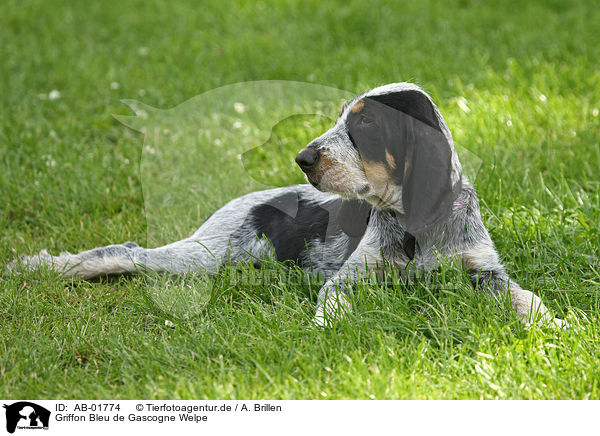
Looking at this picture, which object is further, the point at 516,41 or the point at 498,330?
the point at 516,41

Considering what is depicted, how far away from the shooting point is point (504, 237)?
4.60m

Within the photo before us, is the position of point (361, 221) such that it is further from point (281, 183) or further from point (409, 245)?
point (281, 183)

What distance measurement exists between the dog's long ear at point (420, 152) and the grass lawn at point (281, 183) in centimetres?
46

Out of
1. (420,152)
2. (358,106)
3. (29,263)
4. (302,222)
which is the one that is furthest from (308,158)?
(29,263)

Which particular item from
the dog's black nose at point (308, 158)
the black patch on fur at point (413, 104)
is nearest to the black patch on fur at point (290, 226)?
the dog's black nose at point (308, 158)

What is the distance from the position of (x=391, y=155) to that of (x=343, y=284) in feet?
2.61

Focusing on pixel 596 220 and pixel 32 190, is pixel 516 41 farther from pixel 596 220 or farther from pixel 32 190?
pixel 32 190

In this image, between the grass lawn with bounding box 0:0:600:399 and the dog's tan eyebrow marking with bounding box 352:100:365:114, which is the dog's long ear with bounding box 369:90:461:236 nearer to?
the dog's tan eyebrow marking with bounding box 352:100:365:114

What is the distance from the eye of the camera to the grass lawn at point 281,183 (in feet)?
11.0

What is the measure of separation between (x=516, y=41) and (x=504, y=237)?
16.2ft

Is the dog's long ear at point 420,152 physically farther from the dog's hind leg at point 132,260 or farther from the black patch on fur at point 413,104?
the dog's hind leg at point 132,260
